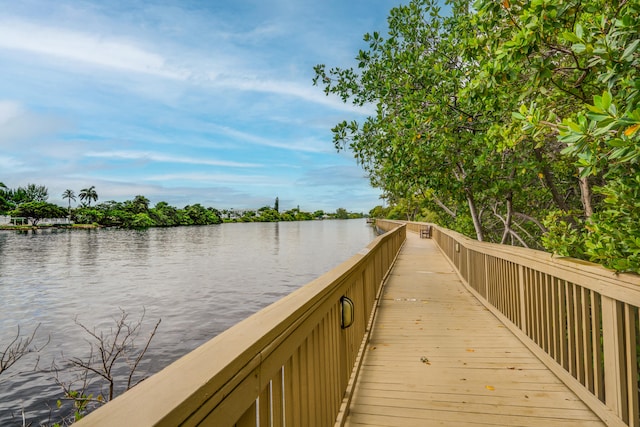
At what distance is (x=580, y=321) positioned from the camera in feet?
10.3

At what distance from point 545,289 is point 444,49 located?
8.13 meters

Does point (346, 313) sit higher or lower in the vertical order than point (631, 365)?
higher

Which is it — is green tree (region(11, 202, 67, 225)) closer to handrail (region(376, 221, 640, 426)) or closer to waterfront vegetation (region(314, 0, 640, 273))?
waterfront vegetation (region(314, 0, 640, 273))

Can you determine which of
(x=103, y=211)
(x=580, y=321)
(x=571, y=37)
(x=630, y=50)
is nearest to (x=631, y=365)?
(x=580, y=321)

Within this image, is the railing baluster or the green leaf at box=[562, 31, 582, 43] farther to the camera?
the green leaf at box=[562, 31, 582, 43]

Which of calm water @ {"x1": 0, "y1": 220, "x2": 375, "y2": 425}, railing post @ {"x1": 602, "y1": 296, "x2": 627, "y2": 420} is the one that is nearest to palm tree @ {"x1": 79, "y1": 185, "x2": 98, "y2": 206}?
calm water @ {"x1": 0, "y1": 220, "x2": 375, "y2": 425}

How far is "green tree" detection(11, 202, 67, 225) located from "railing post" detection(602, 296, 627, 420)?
415 feet

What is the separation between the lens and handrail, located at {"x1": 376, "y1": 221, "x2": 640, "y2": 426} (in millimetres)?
2408

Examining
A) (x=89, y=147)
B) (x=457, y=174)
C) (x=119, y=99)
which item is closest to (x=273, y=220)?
(x=89, y=147)

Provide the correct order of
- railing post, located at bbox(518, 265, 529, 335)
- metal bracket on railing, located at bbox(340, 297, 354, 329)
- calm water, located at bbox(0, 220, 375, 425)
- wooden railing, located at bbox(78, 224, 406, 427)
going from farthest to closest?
calm water, located at bbox(0, 220, 375, 425)
railing post, located at bbox(518, 265, 529, 335)
metal bracket on railing, located at bbox(340, 297, 354, 329)
wooden railing, located at bbox(78, 224, 406, 427)

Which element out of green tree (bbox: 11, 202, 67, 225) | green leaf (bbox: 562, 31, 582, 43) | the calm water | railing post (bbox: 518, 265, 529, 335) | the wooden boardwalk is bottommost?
the calm water

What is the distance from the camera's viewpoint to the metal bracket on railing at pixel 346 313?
9.28 ft

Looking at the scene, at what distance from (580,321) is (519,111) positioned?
2770 mm

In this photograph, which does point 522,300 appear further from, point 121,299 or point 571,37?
point 121,299
